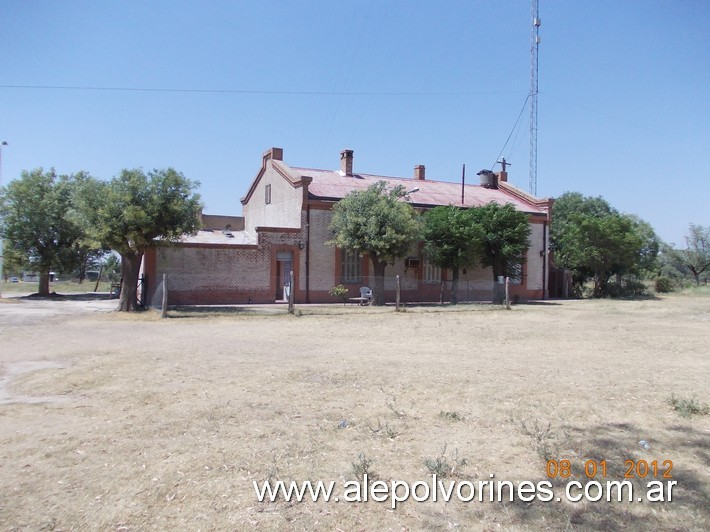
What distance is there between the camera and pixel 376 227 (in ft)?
78.9

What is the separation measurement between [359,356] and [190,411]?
4.72 meters

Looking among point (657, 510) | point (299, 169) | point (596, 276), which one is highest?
point (299, 169)

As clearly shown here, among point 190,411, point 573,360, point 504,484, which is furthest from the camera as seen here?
point 573,360

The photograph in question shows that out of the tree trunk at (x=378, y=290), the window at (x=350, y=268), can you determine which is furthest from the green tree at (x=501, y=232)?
the window at (x=350, y=268)

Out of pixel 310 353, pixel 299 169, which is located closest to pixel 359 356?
pixel 310 353

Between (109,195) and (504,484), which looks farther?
(109,195)

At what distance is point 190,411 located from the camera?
250 inches

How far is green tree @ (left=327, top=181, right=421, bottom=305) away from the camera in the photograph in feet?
79.3

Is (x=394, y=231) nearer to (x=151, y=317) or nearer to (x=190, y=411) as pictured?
(x=151, y=317)

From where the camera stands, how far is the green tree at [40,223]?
28719 mm

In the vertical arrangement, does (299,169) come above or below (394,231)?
above

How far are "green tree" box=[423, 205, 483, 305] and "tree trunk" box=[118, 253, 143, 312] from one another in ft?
43.7

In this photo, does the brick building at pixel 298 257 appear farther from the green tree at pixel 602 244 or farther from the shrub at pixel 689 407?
the shrub at pixel 689 407

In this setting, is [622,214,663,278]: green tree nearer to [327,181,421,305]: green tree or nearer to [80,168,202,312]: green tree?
[327,181,421,305]: green tree
